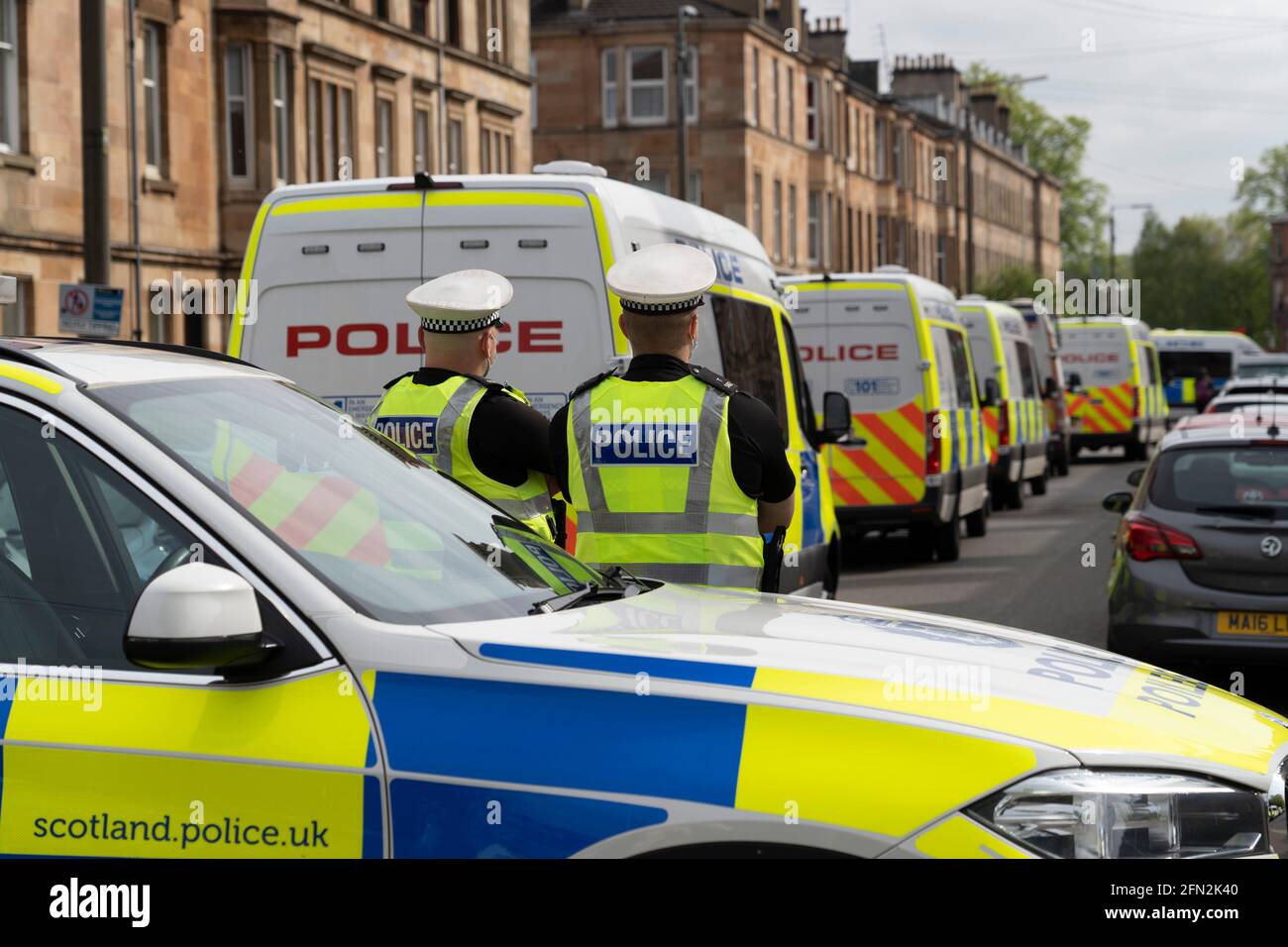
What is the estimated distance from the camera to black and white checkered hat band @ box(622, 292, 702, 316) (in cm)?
550

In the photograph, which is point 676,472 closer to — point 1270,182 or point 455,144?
point 455,144

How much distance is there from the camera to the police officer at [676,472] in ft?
17.5

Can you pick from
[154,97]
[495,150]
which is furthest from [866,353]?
[495,150]

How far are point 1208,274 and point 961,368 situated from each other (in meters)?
129

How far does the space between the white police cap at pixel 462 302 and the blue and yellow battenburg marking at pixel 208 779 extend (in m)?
3.38

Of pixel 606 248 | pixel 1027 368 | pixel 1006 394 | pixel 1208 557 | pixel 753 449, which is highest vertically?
pixel 606 248

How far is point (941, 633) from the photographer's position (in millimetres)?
4000

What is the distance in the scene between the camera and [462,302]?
662cm

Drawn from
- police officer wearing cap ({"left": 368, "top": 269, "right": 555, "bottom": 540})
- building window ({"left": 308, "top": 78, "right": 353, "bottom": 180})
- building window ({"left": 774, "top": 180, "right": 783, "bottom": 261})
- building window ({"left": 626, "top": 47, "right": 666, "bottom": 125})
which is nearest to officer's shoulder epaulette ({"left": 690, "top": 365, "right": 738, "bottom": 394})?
police officer wearing cap ({"left": 368, "top": 269, "right": 555, "bottom": 540})

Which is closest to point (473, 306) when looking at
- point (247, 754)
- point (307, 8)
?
point (247, 754)

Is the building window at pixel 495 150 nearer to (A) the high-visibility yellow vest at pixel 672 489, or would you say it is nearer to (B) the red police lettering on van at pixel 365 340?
(B) the red police lettering on van at pixel 365 340

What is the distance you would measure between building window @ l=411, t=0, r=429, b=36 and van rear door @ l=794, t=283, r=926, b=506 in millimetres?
A: 25410

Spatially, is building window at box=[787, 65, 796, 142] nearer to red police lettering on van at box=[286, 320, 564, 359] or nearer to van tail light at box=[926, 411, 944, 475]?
van tail light at box=[926, 411, 944, 475]
